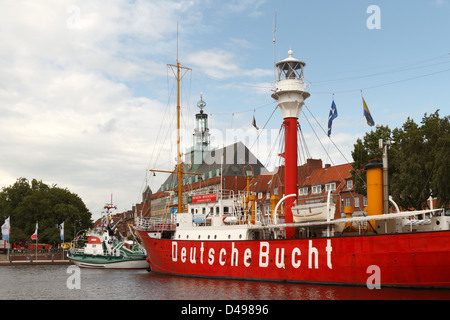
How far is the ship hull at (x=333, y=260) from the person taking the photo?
76.0 ft

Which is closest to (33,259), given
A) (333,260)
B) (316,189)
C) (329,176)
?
(316,189)

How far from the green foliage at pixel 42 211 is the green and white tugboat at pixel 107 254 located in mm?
22500

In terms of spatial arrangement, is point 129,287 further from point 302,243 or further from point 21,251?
point 21,251

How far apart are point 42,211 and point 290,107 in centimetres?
6276

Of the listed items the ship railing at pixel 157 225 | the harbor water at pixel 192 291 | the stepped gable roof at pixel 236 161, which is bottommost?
the harbor water at pixel 192 291

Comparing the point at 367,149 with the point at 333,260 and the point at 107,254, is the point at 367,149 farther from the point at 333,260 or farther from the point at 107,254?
the point at 107,254

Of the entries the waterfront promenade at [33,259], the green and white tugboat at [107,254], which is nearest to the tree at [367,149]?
the green and white tugboat at [107,254]

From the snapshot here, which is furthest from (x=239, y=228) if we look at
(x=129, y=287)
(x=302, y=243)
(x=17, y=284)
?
(x=17, y=284)

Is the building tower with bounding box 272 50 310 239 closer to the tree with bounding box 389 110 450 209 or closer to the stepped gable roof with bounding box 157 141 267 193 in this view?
the tree with bounding box 389 110 450 209

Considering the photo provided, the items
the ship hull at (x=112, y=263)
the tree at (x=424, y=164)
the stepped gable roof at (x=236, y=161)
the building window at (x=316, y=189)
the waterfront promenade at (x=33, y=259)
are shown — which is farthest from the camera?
the stepped gable roof at (x=236, y=161)

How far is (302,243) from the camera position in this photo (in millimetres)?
27766

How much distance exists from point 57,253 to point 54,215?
31.7 ft

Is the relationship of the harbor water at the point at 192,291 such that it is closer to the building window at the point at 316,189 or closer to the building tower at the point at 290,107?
the building tower at the point at 290,107

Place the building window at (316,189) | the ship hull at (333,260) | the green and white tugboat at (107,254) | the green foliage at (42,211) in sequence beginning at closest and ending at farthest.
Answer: the ship hull at (333,260), the green and white tugboat at (107,254), the building window at (316,189), the green foliage at (42,211)
